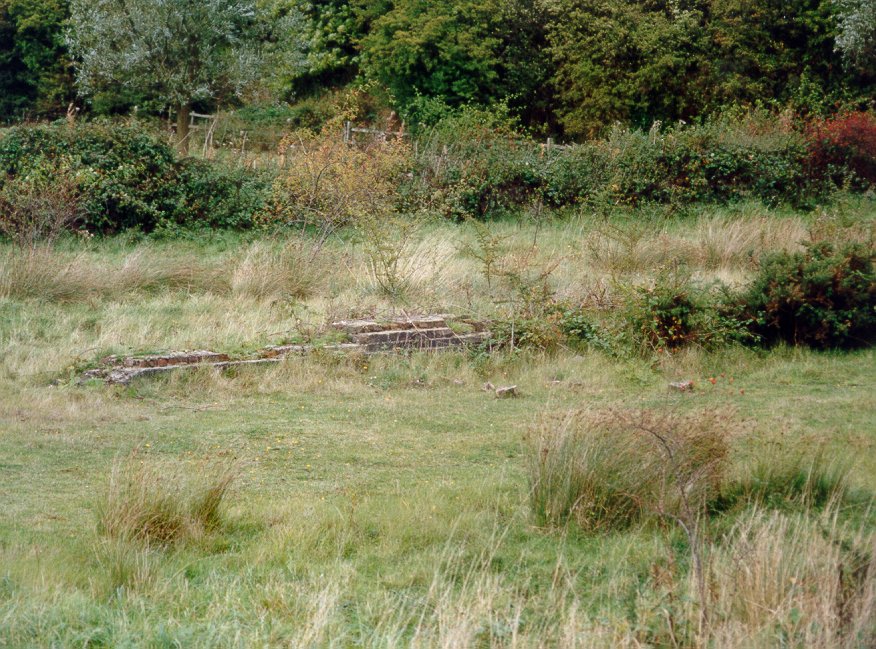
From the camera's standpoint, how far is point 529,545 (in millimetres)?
5801

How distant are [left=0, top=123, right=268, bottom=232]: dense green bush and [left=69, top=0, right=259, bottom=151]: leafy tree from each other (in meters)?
10.6

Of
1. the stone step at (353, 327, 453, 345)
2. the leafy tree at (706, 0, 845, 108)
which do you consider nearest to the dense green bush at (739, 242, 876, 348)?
the stone step at (353, 327, 453, 345)

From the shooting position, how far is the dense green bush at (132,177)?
18812 millimetres

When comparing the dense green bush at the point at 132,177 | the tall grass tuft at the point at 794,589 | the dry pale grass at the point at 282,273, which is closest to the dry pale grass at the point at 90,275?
the dry pale grass at the point at 282,273

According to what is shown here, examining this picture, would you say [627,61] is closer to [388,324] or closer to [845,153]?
[845,153]

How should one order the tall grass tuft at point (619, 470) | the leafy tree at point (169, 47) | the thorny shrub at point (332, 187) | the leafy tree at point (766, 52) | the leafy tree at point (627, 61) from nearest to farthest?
the tall grass tuft at point (619, 470), the thorny shrub at point (332, 187), the leafy tree at point (766, 52), the leafy tree at point (627, 61), the leafy tree at point (169, 47)

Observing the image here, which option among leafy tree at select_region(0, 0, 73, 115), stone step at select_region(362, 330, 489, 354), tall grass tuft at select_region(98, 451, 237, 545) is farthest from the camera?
leafy tree at select_region(0, 0, 73, 115)

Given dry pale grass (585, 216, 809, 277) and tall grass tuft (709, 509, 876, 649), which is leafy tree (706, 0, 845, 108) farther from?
tall grass tuft (709, 509, 876, 649)

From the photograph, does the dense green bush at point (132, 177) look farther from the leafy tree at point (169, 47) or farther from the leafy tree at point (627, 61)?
the leafy tree at point (627, 61)

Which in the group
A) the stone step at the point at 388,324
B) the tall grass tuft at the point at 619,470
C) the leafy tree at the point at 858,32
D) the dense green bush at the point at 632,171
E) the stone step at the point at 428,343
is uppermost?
the leafy tree at the point at 858,32

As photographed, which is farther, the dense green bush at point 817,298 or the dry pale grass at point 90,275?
the dry pale grass at point 90,275

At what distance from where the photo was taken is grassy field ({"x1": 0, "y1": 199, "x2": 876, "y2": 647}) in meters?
4.57

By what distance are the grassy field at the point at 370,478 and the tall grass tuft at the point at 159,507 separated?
22 millimetres

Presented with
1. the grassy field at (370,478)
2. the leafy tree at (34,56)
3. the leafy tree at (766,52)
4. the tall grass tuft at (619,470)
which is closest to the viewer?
the grassy field at (370,478)
